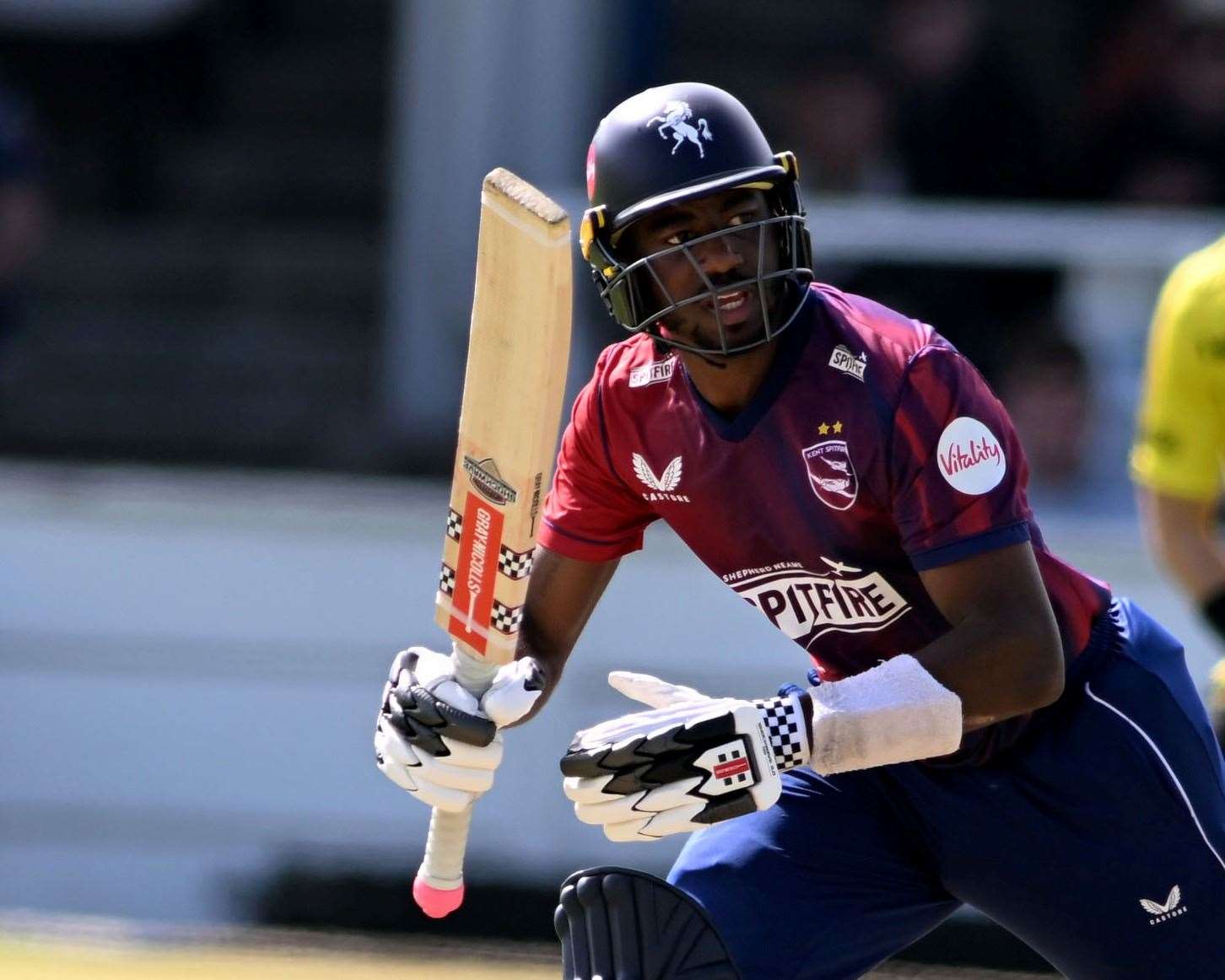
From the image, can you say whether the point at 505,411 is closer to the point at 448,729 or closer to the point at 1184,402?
the point at 448,729

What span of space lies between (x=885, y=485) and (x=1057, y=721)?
1.49 ft

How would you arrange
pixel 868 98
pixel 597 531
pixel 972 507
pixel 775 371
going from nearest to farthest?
pixel 972 507
pixel 775 371
pixel 597 531
pixel 868 98

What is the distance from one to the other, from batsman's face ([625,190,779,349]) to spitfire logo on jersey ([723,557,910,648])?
339mm

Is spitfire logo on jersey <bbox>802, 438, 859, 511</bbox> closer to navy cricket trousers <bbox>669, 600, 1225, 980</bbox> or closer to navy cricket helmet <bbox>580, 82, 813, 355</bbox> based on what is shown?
navy cricket helmet <bbox>580, 82, 813, 355</bbox>

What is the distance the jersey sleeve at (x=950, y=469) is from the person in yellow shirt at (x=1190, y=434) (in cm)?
167

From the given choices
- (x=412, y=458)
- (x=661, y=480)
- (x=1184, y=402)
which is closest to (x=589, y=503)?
(x=661, y=480)

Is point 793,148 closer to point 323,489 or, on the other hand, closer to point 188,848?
point 323,489

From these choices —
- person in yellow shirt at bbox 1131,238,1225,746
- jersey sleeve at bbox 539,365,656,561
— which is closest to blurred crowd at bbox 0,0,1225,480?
person in yellow shirt at bbox 1131,238,1225,746

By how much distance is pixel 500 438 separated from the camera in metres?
2.79

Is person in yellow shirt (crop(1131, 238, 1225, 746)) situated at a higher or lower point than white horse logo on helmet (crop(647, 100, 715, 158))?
lower

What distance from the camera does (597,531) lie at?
3.15m

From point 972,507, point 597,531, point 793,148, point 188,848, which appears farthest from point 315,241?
point 972,507

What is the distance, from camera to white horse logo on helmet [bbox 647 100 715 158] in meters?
2.85

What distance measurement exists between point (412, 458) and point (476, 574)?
3.96m
